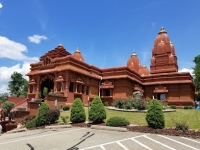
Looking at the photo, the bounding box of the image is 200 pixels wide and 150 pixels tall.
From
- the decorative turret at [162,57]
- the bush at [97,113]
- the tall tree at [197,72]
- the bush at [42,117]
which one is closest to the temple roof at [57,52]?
the bush at [42,117]

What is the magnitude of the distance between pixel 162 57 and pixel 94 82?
16874 millimetres

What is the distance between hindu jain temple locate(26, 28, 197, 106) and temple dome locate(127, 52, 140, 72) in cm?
758

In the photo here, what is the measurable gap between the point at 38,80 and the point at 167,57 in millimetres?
25595

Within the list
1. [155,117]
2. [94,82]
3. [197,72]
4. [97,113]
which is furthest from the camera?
[197,72]

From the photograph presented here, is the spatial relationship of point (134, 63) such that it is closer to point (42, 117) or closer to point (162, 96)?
point (162, 96)

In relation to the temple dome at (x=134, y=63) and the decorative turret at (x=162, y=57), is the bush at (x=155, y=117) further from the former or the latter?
the temple dome at (x=134, y=63)

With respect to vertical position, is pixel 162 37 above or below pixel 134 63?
above

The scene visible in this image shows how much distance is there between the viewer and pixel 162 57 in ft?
122

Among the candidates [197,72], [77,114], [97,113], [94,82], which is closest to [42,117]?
[77,114]

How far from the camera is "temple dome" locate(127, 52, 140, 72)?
41506 millimetres

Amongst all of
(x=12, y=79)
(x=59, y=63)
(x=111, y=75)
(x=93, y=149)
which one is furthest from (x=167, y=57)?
(x=12, y=79)

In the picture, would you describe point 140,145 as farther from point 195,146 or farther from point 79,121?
point 79,121

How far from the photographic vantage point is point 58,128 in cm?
1309

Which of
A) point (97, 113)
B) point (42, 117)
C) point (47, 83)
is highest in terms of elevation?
point (47, 83)
